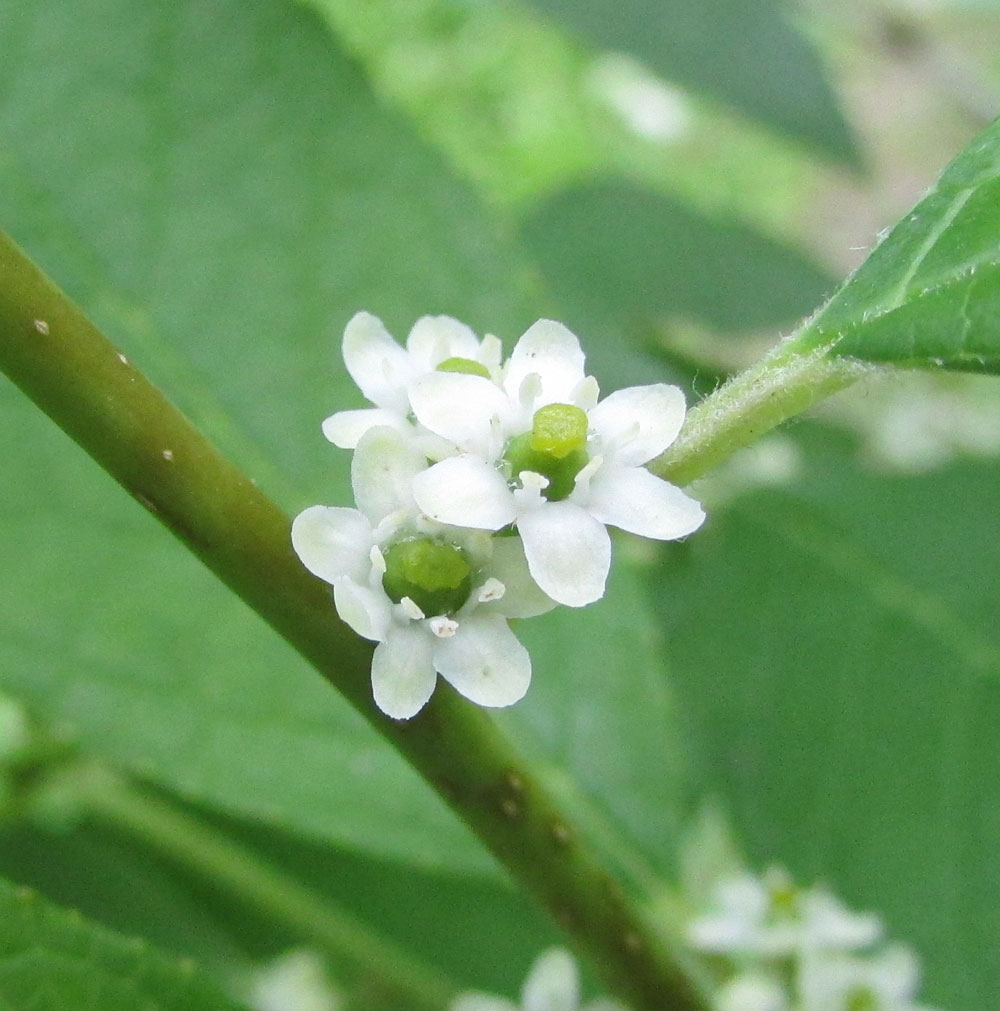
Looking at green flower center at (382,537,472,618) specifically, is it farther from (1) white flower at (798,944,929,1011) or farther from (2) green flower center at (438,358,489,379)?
(1) white flower at (798,944,929,1011)

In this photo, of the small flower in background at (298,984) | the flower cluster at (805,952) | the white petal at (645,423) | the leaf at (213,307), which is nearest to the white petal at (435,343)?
the white petal at (645,423)

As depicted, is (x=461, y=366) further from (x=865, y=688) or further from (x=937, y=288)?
(x=865, y=688)

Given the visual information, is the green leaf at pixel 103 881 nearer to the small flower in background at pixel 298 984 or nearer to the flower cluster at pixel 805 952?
the small flower in background at pixel 298 984

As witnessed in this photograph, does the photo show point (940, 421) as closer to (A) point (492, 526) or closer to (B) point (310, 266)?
(B) point (310, 266)

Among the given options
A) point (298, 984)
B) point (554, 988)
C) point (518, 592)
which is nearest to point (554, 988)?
point (554, 988)

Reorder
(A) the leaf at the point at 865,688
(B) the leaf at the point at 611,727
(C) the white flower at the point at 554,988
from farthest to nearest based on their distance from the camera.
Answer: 1. (A) the leaf at the point at 865,688
2. (B) the leaf at the point at 611,727
3. (C) the white flower at the point at 554,988

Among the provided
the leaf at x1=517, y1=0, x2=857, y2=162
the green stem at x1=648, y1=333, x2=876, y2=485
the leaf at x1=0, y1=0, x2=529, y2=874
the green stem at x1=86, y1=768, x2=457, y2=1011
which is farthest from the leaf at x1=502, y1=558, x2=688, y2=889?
the leaf at x1=517, y1=0, x2=857, y2=162
